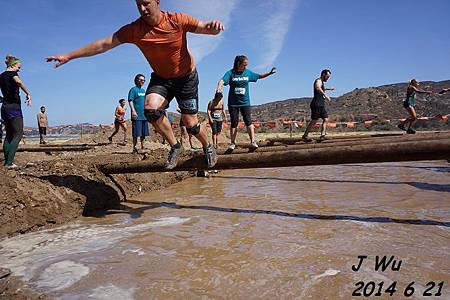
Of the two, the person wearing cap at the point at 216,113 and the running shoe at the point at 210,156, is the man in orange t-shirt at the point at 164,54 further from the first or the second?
the person wearing cap at the point at 216,113

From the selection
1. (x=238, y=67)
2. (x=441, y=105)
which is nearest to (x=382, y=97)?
(x=441, y=105)

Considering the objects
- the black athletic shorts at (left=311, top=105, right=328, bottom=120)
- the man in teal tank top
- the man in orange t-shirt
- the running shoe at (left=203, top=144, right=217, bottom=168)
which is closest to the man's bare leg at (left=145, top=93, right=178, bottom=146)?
the man in orange t-shirt

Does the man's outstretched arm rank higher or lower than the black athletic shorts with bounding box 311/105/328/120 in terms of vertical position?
higher

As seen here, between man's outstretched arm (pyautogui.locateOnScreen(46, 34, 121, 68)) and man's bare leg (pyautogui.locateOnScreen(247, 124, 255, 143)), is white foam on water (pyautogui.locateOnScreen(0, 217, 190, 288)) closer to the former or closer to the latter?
man's outstretched arm (pyautogui.locateOnScreen(46, 34, 121, 68))

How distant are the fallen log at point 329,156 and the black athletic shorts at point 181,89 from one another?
2.10 feet

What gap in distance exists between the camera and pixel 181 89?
169 inches

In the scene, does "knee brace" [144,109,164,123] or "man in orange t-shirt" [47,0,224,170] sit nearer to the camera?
"man in orange t-shirt" [47,0,224,170]

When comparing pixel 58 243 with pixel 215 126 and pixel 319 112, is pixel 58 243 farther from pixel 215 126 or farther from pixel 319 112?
pixel 319 112

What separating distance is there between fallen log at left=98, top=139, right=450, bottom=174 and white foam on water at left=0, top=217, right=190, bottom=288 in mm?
813

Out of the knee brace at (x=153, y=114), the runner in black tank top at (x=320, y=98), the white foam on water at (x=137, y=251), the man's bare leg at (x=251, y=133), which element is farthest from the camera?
the runner in black tank top at (x=320, y=98)

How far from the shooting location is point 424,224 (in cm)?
361

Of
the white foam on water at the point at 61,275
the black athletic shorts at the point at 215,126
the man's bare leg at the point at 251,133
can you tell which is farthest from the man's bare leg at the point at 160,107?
the black athletic shorts at the point at 215,126

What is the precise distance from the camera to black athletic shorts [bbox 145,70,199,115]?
4230 millimetres

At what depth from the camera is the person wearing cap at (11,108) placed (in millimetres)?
5953
